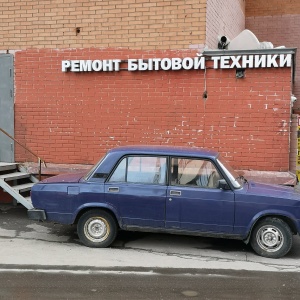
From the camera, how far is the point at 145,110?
Answer: 923cm

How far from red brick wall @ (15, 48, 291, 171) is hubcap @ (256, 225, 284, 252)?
2703mm

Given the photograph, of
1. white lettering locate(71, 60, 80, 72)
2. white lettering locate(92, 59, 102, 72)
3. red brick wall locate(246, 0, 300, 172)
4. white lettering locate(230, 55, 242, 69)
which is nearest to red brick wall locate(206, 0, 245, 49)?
white lettering locate(230, 55, 242, 69)

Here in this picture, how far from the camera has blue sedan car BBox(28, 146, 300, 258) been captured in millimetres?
6152

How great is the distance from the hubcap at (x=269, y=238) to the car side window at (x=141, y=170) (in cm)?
161

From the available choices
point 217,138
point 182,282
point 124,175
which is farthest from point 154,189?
point 217,138

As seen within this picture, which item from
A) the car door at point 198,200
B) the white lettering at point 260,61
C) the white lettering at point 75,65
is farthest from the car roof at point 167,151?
the white lettering at point 75,65

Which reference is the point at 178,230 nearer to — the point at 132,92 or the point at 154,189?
the point at 154,189

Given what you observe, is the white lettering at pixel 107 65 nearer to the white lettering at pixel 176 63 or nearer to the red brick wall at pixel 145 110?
the red brick wall at pixel 145 110

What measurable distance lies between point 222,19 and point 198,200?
6.02 meters

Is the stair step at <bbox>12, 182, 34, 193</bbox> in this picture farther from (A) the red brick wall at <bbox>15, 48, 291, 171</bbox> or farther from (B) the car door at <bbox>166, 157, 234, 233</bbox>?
(B) the car door at <bbox>166, 157, 234, 233</bbox>

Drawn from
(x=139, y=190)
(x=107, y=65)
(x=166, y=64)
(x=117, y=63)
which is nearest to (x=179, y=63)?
(x=166, y=64)

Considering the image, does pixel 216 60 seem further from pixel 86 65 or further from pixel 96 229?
pixel 96 229

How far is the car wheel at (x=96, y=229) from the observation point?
653 cm

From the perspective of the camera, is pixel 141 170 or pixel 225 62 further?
pixel 225 62
